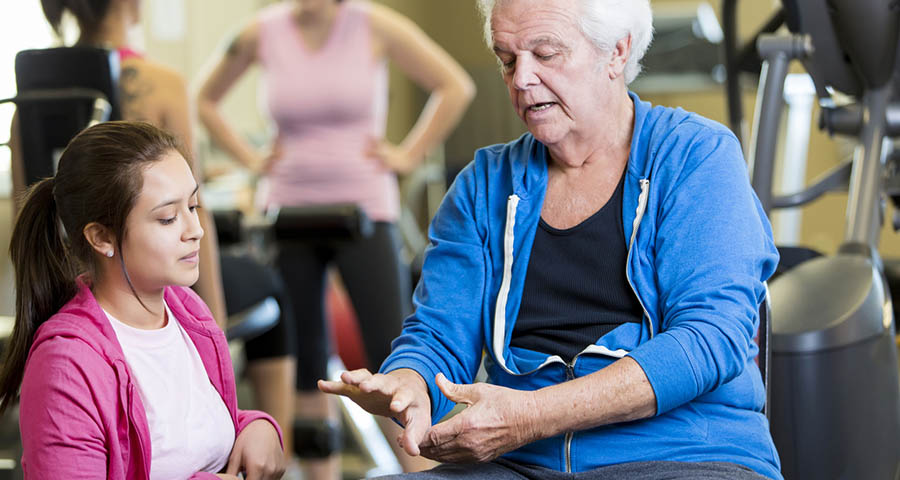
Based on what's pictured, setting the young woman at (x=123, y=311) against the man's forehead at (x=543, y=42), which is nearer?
the young woman at (x=123, y=311)

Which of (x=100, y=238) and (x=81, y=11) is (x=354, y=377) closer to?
(x=100, y=238)

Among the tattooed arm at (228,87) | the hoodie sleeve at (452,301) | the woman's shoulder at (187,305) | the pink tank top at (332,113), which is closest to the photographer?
the woman's shoulder at (187,305)

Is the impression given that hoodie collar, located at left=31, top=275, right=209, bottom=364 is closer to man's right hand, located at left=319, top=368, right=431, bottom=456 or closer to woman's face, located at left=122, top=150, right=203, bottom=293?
woman's face, located at left=122, top=150, right=203, bottom=293

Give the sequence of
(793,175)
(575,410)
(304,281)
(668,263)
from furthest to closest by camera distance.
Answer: (793,175) → (304,281) → (668,263) → (575,410)

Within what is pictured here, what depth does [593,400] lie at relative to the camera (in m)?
1.21

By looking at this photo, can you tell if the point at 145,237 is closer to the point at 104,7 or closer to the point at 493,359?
the point at 493,359

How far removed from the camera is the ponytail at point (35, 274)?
1.24m

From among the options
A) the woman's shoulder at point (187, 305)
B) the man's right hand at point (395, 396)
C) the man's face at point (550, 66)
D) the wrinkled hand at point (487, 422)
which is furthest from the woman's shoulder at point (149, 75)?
the wrinkled hand at point (487, 422)

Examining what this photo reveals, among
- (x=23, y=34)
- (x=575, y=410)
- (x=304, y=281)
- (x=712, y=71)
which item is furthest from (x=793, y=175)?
(x=575, y=410)

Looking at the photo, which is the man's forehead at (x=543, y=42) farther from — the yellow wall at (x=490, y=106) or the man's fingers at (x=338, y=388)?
the yellow wall at (x=490, y=106)

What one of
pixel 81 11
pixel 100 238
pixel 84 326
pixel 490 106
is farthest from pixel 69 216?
pixel 490 106

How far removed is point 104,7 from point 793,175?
124 inches

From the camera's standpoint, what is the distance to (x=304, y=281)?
9.55 ft

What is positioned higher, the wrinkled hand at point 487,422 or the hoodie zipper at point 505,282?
the hoodie zipper at point 505,282
